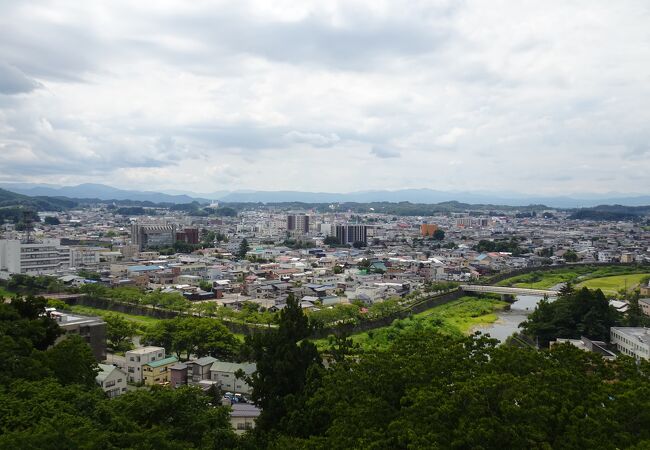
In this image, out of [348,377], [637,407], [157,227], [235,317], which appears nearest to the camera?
[637,407]

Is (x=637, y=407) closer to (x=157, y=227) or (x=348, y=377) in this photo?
(x=348, y=377)

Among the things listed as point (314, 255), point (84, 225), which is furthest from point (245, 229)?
point (314, 255)

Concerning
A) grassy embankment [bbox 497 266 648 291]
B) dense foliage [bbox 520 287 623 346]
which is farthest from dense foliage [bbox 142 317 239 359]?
grassy embankment [bbox 497 266 648 291]

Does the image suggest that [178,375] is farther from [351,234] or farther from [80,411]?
[351,234]

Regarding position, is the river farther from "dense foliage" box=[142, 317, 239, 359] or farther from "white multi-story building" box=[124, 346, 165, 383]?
"white multi-story building" box=[124, 346, 165, 383]

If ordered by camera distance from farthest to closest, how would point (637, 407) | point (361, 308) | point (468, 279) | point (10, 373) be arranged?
point (468, 279) → point (361, 308) → point (10, 373) → point (637, 407)

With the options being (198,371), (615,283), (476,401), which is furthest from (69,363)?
(615,283)

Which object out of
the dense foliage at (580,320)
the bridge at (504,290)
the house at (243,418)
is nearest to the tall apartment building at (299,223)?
the bridge at (504,290)
